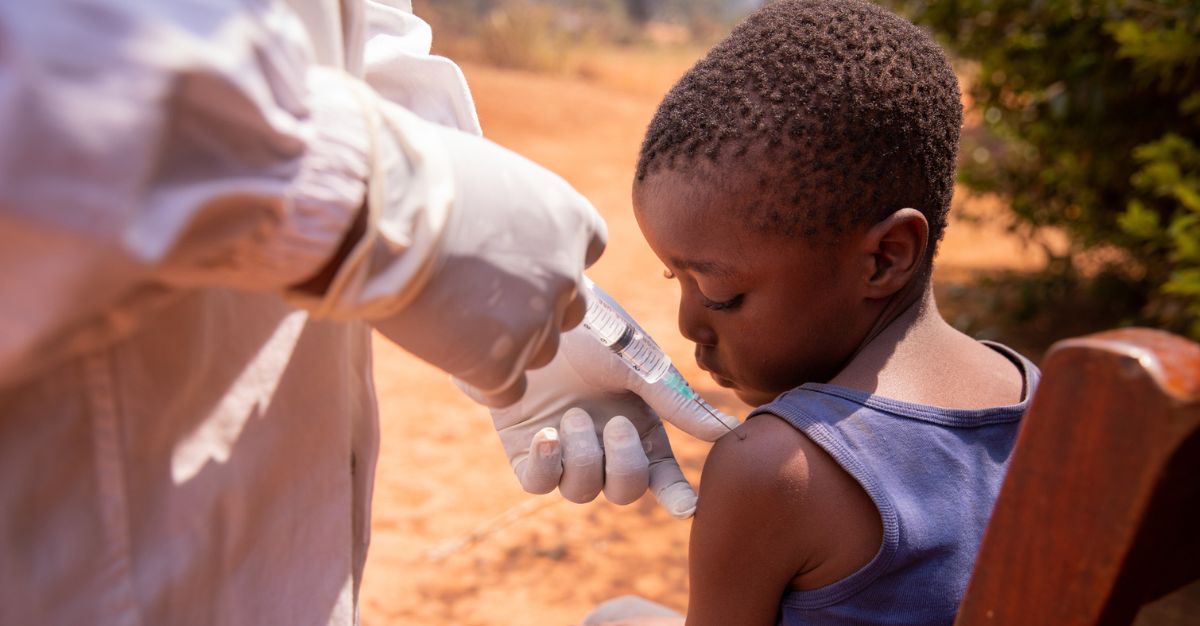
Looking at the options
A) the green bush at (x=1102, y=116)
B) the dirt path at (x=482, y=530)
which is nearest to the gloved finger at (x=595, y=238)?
the dirt path at (x=482, y=530)

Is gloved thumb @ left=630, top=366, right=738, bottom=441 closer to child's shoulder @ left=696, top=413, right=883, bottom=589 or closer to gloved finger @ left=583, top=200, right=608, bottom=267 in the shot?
child's shoulder @ left=696, top=413, right=883, bottom=589

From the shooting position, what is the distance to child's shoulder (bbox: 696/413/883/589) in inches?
46.6

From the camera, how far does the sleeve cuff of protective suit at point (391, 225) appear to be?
2.75ft

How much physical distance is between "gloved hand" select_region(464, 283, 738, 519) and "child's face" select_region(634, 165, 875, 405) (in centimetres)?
13

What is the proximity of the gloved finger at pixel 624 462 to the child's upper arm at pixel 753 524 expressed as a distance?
6.8 inches

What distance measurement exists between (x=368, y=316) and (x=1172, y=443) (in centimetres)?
66

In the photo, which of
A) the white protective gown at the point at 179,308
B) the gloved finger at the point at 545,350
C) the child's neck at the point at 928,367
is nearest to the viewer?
the white protective gown at the point at 179,308

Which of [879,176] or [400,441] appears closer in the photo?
[879,176]

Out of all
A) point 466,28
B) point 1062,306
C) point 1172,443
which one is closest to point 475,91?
point 466,28

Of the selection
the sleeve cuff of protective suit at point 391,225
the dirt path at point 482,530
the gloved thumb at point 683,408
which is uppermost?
the sleeve cuff of protective suit at point 391,225

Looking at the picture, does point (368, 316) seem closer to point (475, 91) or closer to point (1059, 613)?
point (1059, 613)

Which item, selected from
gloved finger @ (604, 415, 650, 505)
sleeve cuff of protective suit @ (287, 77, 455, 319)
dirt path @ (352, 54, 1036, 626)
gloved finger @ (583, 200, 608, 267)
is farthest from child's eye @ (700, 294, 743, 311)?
dirt path @ (352, 54, 1036, 626)

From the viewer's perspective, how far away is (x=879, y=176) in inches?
53.9

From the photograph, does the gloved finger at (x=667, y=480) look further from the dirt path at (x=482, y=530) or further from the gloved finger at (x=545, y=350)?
the dirt path at (x=482, y=530)
